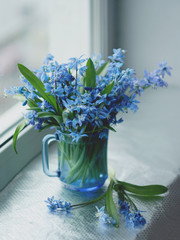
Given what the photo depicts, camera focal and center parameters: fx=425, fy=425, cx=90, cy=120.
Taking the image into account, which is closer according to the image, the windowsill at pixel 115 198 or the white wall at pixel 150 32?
the windowsill at pixel 115 198

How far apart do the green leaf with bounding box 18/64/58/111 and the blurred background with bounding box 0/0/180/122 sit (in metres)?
0.25

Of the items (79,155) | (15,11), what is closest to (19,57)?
(15,11)

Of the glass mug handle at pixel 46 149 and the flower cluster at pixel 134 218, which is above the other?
the glass mug handle at pixel 46 149

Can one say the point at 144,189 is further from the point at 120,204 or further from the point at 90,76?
the point at 90,76

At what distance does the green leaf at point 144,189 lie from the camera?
91 centimetres

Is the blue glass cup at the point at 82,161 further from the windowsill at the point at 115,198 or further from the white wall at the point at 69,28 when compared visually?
the white wall at the point at 69,28

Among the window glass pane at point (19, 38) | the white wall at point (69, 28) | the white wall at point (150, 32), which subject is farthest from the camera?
the white wall at point (150, 32)

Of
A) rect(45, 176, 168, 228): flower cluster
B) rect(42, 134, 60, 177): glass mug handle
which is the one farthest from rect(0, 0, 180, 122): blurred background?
rect(45, 176, 168, 228): flower cluster

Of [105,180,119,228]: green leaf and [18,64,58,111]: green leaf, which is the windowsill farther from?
[18,64,58,111]: green leaf

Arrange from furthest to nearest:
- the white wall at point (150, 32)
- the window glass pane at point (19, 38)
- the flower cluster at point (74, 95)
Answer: the white wall at point (150, 32) < the window glass pane at point (19, 38) < the flower cluster at point (74, 95)

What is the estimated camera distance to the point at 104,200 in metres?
0.92

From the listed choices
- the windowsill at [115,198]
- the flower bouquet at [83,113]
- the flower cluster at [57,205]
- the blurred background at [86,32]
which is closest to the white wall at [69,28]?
the blurred background at [86,32]

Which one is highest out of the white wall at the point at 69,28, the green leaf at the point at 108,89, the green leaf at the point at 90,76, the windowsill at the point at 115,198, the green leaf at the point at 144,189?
the green leaf at the point at 90,76

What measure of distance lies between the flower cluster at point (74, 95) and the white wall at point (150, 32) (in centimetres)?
62
